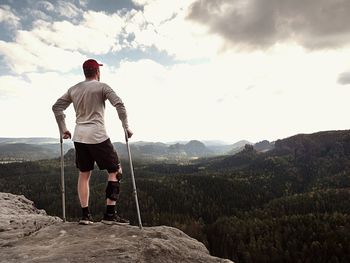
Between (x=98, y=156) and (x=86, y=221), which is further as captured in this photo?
(x=86, y=221)

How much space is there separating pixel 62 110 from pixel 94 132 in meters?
1.93

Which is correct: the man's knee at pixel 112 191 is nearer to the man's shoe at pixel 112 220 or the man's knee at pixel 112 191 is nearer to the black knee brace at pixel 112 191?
the black knee brace at pixel 112 191

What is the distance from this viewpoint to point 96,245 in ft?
28.7

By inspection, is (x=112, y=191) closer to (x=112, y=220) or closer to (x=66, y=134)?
(x=112, y=220)

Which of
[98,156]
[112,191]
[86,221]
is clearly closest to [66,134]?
[98,156]

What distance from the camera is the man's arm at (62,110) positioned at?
11.1 m

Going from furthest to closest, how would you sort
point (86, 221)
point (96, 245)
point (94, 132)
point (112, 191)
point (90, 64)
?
point (86, 221), point (90, 64), point (112, 191), point (94, 132), point (96, 245)

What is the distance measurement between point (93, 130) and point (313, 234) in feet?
546

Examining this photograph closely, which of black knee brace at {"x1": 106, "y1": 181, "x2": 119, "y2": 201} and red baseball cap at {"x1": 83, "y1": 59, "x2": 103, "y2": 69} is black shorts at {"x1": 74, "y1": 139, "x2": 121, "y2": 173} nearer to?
black knee brace at {"x1": 106, "y1": 181, "x2": 119, "y2": 201}

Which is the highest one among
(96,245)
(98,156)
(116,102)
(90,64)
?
(90,64)

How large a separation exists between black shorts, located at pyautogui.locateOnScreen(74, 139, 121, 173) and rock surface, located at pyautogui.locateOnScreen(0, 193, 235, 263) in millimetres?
1877

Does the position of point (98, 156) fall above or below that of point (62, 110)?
below

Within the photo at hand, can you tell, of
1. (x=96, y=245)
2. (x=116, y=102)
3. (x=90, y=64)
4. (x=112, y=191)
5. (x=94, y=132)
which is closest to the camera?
(x=96, y=245)

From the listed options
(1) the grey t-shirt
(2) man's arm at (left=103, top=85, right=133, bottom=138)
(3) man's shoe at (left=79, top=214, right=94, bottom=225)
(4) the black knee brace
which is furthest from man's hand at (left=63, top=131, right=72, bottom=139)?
(3) man's shoe at (left=79, top=214, right=94, bottom=225)
